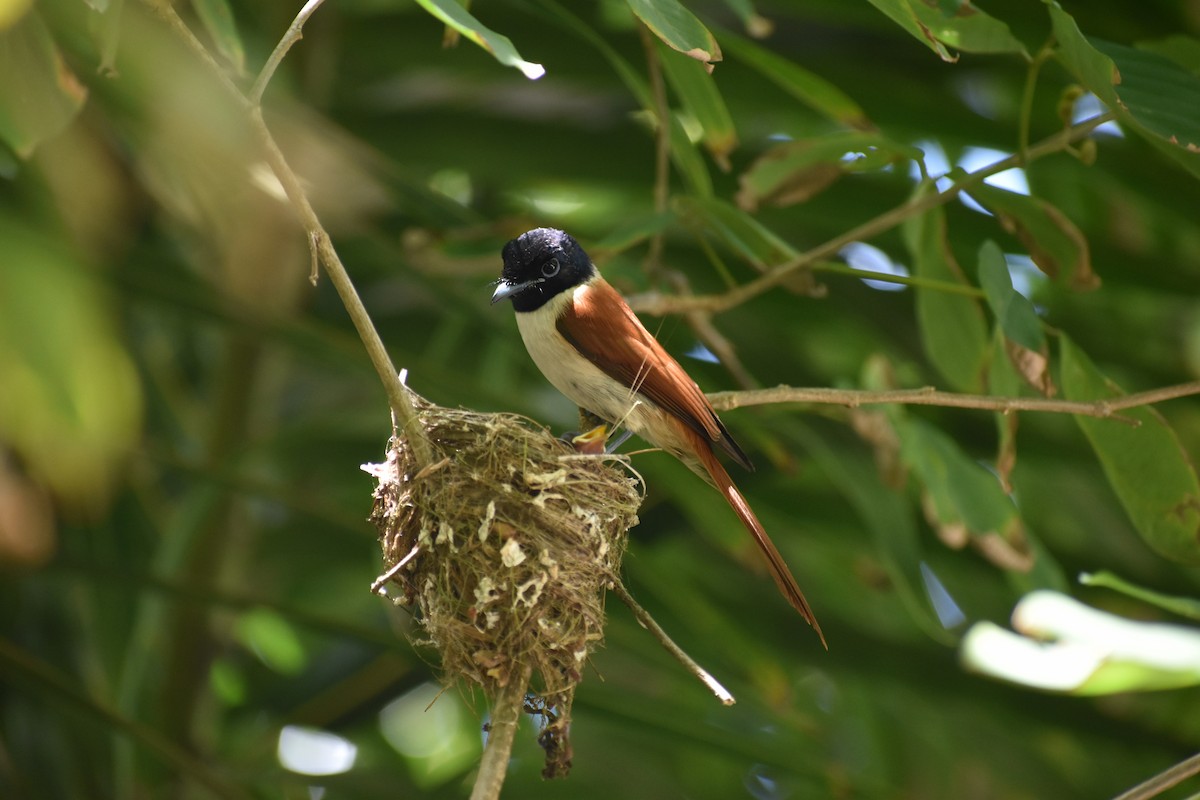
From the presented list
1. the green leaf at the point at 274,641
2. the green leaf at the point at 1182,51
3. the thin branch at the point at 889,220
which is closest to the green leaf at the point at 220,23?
the thin branch at the point at 889,220

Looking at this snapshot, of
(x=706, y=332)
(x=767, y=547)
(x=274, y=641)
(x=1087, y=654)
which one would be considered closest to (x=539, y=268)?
(x=706, y=332)

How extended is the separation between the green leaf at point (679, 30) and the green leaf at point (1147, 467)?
0.96m

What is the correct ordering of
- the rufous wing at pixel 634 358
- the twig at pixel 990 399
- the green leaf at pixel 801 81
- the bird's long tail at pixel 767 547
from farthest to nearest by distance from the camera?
the rufous wing at pixel 634 358 → the bird's long tail at pixel 767 547 → the green leaf at pixel 801 81 → the twig at pixel 990 399

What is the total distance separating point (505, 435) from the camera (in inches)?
106

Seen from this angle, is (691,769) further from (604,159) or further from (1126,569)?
(604,159)

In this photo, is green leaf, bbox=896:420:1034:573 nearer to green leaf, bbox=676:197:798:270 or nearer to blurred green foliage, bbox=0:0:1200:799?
blurred green foliage, bbox=0:0:1200:799

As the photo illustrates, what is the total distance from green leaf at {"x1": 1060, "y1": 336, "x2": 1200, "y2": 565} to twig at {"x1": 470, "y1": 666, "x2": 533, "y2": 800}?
1138mm

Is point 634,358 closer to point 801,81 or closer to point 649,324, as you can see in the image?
point 649,324

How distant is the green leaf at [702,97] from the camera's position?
259 centimetres

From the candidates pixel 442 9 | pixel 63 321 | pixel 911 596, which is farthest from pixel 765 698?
pixel 442 9

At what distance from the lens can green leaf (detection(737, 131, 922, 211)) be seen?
2523 millimetres

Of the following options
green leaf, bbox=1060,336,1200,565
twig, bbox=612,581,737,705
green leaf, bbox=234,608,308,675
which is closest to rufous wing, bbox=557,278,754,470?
twig, bbox=612,581,737,705

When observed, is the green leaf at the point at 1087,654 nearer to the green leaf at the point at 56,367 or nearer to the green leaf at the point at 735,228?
the green leaf at the point at 735,228

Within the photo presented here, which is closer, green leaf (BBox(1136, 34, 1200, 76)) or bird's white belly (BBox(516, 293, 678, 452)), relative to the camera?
green leaf (BBox(1136, 34, 1200, 76))
